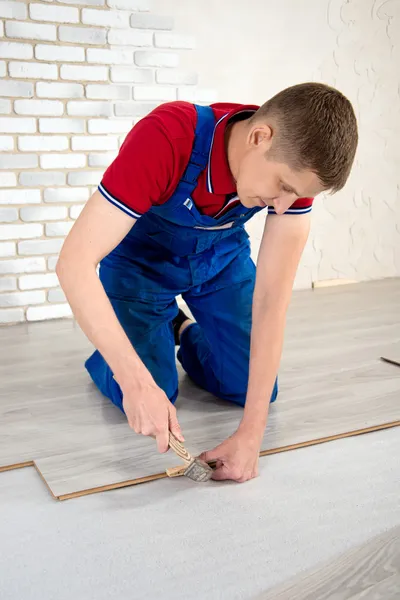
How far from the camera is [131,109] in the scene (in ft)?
9.26

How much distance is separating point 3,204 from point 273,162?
65.4 inches

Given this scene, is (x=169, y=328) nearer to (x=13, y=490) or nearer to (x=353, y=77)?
(x=13, y=490)

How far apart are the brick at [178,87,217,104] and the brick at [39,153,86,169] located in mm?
520

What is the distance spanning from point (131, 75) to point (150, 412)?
193cm

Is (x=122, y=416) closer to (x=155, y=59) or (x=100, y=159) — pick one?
(x=100, y=159)

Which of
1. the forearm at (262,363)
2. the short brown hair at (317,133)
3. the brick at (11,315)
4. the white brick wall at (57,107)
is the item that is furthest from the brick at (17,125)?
the short brown hair at (317,133)

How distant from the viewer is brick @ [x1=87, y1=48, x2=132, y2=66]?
2.72 meters

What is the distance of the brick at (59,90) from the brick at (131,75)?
0.51 feet

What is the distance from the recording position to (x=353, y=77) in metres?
3.46

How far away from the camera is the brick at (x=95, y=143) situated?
2758 mm

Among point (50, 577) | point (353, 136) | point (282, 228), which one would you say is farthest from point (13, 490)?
point (353, 136)

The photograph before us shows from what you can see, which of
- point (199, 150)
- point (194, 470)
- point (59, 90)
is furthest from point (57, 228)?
point (194, 470)

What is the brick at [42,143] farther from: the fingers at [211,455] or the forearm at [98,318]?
the fingers at [211,455]

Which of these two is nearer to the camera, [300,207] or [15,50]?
[300,207]
